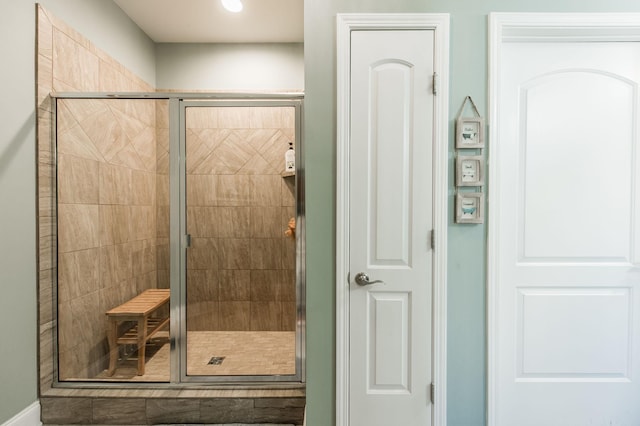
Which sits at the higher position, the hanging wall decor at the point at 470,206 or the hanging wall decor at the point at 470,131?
the hanging wall decor at the point at 470,131

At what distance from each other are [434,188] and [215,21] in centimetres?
256

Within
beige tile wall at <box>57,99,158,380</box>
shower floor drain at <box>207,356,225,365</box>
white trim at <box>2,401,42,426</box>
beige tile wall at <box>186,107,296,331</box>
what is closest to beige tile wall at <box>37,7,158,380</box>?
beige tile wall at <box>57,99,158,380</box>

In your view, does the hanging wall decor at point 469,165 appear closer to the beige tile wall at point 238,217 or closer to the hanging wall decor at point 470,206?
the hanging wall decor at point 470,206

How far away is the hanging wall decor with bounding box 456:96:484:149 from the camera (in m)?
1.52

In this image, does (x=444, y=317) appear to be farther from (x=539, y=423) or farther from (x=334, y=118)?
(x=334, y=118)

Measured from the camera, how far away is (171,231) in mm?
2021

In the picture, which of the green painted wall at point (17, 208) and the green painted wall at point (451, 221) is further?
the green painted wall at point (17, 208)

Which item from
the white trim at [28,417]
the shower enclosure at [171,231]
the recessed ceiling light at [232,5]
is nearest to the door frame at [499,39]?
the shower enclosure at [171,231]

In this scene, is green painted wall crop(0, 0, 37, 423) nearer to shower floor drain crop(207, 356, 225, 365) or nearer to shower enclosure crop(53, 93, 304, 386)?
shower enclosure crop(53, 93, 304, 386)

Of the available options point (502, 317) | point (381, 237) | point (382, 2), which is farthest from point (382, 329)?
point (382, 2)

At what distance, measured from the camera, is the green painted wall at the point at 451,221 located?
152 cm

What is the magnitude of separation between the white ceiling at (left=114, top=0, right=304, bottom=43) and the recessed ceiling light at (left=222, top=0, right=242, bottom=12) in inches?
2.3

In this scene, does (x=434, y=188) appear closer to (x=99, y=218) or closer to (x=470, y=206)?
(x=470, y=206)

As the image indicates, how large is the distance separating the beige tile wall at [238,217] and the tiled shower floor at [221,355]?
85 millimetres
